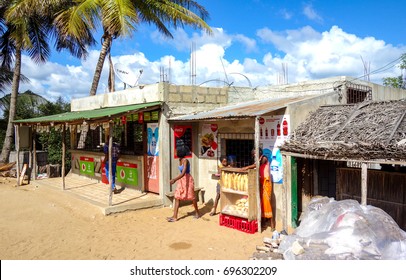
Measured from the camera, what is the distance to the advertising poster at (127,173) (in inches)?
435

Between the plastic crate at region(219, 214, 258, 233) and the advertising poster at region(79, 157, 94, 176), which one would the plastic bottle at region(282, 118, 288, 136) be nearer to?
the plastic crate at region(219, 214, 258, 233)

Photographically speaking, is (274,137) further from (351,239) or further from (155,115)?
(155,115)

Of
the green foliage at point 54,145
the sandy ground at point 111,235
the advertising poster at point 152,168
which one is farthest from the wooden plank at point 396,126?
the green foliage at point 54,145

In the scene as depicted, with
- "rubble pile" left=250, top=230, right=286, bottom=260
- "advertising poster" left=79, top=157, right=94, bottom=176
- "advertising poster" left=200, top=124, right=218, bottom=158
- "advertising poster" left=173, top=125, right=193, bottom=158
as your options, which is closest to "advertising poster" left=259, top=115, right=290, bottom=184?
"rubble pile" left=250, top=230, right=286, bottom=260

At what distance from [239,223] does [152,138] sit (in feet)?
13.3

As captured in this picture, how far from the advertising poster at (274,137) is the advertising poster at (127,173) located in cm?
472

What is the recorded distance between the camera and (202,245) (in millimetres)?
6801

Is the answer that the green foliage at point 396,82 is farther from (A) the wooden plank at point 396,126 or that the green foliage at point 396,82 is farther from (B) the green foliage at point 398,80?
(A) the wooden plank at point 396,126

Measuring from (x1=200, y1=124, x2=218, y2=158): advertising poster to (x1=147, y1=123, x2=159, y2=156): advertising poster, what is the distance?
4.44 feet

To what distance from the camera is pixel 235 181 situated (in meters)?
7.76

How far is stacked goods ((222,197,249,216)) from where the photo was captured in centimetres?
764

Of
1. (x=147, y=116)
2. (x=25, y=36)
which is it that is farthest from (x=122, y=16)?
(x=25, y=36)
